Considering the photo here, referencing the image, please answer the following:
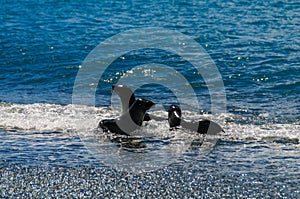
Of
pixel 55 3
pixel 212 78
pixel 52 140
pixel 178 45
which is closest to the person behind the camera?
pixel 52 140

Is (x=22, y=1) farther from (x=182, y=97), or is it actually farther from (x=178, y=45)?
(x=182, y=97)

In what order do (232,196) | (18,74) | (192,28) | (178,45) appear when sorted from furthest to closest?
1. (192,28)
2. (178,45)
3. (18,74)
4. (232,196)

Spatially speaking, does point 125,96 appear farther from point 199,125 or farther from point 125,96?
point 199,125

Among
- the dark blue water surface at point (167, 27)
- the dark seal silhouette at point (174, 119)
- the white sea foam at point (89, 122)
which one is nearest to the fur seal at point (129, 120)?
the white sea foam at point (89, 122)

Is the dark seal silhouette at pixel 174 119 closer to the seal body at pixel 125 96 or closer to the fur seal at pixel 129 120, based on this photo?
the fur seal at pixel 129 120

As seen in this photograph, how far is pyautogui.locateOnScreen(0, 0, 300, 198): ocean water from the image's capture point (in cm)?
988

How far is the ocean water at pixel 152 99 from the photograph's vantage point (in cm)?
988

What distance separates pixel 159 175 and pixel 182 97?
5960 millimetres

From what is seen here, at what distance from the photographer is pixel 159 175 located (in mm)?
10047

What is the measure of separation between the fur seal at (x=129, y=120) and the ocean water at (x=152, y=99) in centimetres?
22

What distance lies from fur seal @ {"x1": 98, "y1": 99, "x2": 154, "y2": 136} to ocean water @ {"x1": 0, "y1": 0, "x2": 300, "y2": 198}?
216mm

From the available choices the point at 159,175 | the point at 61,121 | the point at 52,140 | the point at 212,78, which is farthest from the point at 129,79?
the point at 159,175

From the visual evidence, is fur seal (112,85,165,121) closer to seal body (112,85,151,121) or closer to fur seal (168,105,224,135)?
seal body (112,85,151,121)

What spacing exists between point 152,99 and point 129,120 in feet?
11.3
